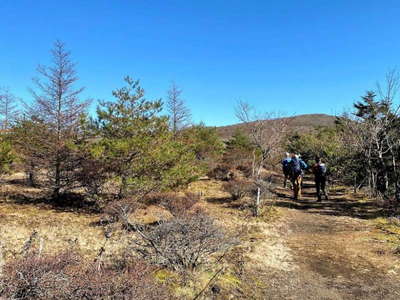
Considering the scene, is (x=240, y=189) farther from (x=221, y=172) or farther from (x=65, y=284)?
(x=65, y=284)

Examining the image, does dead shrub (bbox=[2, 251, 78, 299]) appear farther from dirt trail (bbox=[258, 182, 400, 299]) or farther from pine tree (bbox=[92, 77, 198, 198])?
pine tree (bbox=[92, 77, 198, 198])

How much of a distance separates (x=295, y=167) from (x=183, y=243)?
7307 mm

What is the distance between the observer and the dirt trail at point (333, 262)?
13.5 feet

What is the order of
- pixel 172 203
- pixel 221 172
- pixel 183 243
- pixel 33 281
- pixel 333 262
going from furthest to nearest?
pixel 221 172
pixel 172 203
pixel 333 262
pixel 183 243
pixel 33 281

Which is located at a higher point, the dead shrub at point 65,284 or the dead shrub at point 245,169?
the dead shrub at point 245,169

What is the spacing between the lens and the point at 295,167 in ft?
33.9

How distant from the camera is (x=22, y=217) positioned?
7.81 meters

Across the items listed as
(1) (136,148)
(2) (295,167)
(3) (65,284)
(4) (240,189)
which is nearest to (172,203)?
(1) (136,148)

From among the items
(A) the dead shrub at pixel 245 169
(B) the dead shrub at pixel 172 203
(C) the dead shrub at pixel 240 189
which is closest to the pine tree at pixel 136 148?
(B) the dead shrub at pixel 172 203

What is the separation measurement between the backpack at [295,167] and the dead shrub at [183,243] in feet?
22.1

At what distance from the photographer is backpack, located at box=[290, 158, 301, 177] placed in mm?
10328

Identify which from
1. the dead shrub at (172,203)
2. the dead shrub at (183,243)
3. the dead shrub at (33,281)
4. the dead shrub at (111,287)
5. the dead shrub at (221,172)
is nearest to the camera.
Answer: the dead shrub at (33,281)

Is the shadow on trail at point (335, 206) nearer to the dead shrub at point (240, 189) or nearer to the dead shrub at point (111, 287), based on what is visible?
Answer: the dead shrub at point (240, 189)

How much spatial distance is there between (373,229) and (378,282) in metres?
3.47
